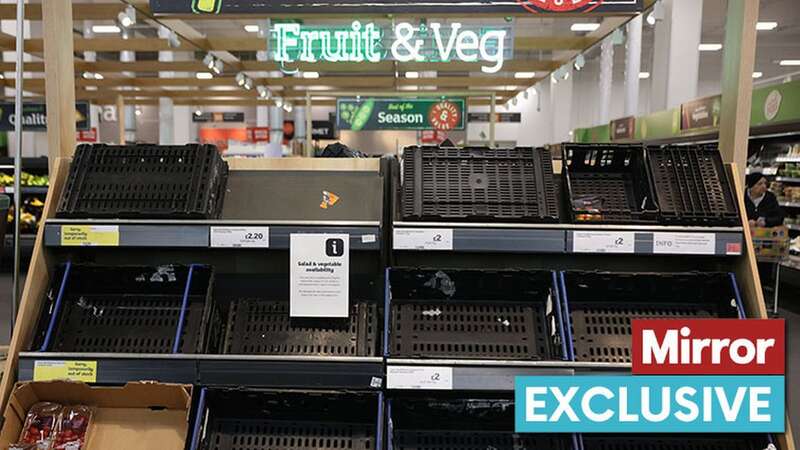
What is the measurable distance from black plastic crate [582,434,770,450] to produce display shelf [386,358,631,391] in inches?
10.9

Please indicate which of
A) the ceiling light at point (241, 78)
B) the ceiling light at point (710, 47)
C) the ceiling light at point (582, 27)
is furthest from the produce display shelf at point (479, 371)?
the ceiling light at point (710, 47)

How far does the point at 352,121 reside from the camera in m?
8.18

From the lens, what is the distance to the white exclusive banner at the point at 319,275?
1.93 meters

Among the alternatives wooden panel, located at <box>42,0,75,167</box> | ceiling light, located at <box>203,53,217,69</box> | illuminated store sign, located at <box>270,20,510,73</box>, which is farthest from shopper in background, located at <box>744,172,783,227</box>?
ceiling light, located at <box>203,53,217,69</box>

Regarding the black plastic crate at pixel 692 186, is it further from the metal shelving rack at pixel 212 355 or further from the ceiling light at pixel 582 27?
the ceiling light at pixel 582 27

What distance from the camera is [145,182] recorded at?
2068 millimetres

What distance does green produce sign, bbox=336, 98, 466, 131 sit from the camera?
319 inches

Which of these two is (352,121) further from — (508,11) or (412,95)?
(508,11)

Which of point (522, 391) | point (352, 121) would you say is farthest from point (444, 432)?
point (352, 121)

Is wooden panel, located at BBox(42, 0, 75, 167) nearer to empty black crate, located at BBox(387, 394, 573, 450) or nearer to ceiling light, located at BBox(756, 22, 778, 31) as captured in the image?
empty black crate, located at BBox(387, 394, 573, 450)

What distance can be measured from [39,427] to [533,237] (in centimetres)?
163

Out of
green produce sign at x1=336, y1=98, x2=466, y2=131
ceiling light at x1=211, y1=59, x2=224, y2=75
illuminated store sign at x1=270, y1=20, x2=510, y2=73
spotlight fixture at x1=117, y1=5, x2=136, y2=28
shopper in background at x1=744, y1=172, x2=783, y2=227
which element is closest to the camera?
illuminated store sign at x1=270, y1=20, x2=510, y2=73

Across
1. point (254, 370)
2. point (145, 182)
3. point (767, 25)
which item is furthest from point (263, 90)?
point (254, 370)

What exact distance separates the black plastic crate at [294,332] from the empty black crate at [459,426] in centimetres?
23
